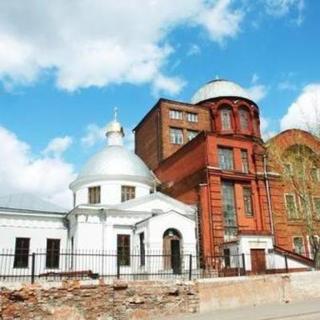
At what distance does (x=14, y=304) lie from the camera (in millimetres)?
12492

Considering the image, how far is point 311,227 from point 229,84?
888 inches

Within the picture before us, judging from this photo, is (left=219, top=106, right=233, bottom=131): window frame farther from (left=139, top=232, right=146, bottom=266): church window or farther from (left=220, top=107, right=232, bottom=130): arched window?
(left=139, top=232, right=146, bottom=266): church window

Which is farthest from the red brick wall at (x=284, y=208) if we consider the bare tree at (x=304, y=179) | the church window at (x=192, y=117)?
the church window at (x=192, y=117)

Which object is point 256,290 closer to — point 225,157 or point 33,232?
point 225,157

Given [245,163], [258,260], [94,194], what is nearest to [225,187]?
[245,163]

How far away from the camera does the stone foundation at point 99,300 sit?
41.3ft

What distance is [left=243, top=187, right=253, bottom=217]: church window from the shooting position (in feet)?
99.9

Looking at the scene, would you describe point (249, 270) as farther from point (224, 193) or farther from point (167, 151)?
point (167, 151)

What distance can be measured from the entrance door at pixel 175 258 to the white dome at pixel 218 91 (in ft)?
62.4

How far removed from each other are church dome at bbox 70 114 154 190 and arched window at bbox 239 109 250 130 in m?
11.1

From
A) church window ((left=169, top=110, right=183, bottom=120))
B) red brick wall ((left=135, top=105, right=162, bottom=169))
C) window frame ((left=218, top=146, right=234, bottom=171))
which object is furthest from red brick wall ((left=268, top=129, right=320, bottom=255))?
red brick wall ((left=135, top=105, right=162, bottom=169))

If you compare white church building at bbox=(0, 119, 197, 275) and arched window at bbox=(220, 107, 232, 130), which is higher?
arched window at bbox=(220, 107, 232, 130)

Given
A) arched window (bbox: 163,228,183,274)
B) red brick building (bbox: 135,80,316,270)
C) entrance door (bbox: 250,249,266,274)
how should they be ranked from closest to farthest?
arched window (bbox: 163,228,183,274) → entrance door (bbox: 250,249,266,274) → red brick building (bbox: 135,80,316,270)

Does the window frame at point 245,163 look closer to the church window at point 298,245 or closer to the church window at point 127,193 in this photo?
the church window at point 298,245
